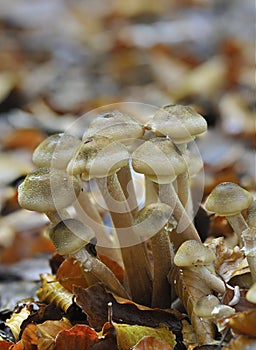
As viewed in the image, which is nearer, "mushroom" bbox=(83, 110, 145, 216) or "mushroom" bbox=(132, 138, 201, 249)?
"mushroom" bbox=(132, 138, 201, 249)

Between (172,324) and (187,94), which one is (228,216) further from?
(187,94)

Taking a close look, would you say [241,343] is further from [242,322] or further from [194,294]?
[194,294]

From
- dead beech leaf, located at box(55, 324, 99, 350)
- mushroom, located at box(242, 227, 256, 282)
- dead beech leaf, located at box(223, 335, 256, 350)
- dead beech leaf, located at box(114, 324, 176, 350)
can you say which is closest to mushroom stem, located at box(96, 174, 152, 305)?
dead beech leaf, located at box(114, 324, 176, 350)

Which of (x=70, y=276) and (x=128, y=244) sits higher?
(x=128, y=244)

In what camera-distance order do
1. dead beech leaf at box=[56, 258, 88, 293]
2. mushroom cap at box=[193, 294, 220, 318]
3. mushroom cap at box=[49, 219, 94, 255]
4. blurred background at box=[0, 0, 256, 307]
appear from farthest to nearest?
1. blurred background at box=[0, 0, 256, 307]
2. dead beech leaf at box=[56, 258, 88, 293]
3. mushroom cap at box=[49, 219, 94, 255]
4. mushroom cap at box=[193, 294, 220, 318]

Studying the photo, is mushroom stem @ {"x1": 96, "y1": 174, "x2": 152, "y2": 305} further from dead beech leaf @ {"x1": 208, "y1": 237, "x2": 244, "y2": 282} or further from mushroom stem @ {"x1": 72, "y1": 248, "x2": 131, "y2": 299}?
dead beech leaf @ {"x1": 208, "y1": 237, "x2": 244, "y2": 282}

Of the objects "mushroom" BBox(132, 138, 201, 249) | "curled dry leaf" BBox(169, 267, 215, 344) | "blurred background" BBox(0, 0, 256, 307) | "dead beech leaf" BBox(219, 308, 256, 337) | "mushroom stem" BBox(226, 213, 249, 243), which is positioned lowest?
"blurred background" BBox(0, 0, 256, 307)

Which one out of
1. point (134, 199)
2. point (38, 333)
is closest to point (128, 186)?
point (134, 199)
